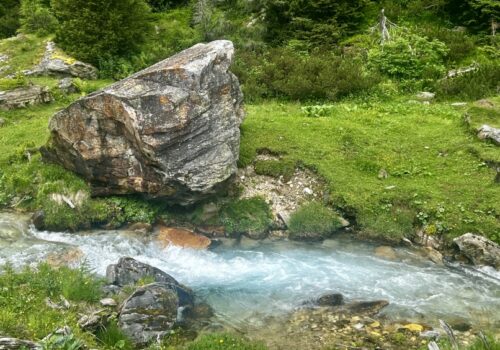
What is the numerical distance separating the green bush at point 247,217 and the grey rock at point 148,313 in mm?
4264

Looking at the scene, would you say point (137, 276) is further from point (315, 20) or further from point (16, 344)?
point (315, 20)

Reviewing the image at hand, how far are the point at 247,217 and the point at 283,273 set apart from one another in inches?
104

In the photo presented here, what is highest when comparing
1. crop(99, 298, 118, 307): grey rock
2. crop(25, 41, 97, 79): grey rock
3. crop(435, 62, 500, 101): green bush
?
crop(435, 62, 500, 101): green bush

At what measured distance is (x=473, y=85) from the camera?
21.3m

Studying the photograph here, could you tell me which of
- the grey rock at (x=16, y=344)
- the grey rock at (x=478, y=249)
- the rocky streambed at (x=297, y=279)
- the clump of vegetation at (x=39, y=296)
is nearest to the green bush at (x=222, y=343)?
the rocky streambed at (x=297, y=279)

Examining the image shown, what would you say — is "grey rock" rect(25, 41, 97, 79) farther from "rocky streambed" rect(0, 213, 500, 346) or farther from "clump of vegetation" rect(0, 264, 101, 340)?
"clump of vegetation" rect(0, 264, 101, 340)

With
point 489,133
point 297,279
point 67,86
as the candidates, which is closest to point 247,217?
point 297,279

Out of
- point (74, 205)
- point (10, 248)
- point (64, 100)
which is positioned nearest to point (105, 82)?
point (64, 100)

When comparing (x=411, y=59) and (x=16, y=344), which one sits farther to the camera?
(x=411, y=59)

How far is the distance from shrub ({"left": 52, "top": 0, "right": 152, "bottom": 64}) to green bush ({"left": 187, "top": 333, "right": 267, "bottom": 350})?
19.6m

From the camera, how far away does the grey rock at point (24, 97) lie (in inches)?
872

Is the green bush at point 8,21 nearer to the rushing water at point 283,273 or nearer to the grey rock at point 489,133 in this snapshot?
the rushing water at point 283,273

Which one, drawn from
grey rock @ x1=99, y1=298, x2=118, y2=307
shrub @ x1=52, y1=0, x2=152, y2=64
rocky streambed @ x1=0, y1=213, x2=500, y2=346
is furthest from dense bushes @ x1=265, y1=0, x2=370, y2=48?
grey rock @ x1=99, y1=298, x2=118, y2=307

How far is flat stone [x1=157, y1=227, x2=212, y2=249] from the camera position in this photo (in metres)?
14.4
